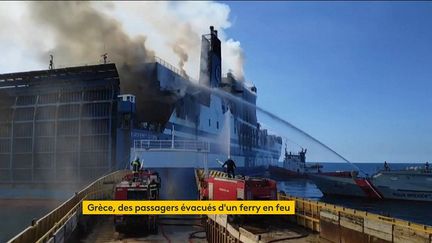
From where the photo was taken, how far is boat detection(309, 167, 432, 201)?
49531mm

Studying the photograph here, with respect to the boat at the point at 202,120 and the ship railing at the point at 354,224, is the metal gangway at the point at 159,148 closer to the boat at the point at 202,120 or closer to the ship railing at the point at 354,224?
the boat at the point at 202,120

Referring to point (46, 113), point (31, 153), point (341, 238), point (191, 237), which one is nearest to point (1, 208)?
point (31, 153)

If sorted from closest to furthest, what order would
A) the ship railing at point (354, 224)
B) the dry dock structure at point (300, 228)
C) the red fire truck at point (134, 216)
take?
the ship railing at point (354, 224) → the dry dock structure at point (300, 228) → the red fire truck at point (134, 216)

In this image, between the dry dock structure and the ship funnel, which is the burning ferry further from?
the dry dock structure

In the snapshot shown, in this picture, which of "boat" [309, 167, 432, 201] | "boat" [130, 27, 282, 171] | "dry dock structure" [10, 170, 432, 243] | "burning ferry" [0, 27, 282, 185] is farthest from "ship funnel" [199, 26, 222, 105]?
"dry dock structure" [10, 170, 432, 243]

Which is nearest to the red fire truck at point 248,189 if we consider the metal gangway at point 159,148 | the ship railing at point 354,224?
the ship railing at point 354,224

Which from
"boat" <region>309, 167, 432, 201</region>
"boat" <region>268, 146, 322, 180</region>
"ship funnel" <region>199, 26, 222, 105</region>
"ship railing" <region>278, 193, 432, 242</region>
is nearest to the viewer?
"ship railing" <region>278, 193, 432, 242</region>

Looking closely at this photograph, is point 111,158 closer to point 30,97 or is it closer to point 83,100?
point 83,100

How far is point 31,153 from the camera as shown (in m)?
43.0

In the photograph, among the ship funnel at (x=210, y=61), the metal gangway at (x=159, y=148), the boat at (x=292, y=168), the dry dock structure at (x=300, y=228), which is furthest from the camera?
the boat at (x=292, y=168)

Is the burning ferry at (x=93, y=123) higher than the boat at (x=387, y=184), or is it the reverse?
the burning ferry at (x=93, y=123)

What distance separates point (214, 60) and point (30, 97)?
25.9m

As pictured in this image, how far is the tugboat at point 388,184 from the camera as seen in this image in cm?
4953

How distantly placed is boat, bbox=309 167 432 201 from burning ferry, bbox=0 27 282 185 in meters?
20.4
